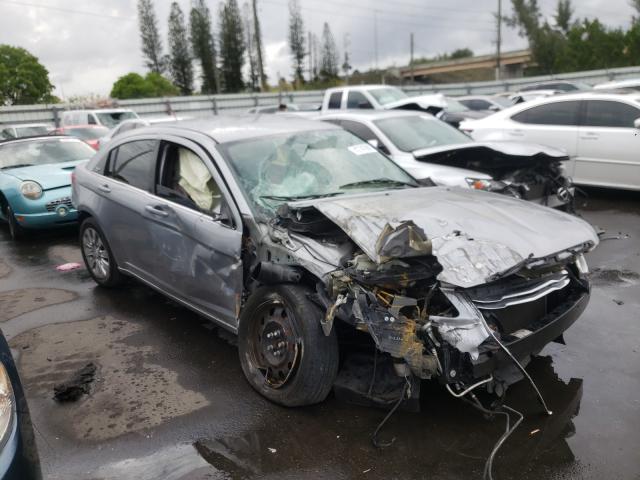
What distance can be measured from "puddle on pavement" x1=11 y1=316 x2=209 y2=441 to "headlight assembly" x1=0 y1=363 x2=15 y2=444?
49.9 inches

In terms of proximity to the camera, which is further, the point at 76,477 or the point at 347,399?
the point at 347,399

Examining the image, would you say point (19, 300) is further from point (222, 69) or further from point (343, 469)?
point (222, 69)

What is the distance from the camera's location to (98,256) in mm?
5543

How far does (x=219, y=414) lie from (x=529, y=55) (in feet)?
238

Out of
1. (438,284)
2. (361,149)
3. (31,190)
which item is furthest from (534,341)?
(31,190)

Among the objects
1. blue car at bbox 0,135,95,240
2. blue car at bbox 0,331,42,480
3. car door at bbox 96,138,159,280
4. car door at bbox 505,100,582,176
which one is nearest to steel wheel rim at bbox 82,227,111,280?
car door at bbox 96,138,159,280

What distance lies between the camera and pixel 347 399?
10.6ft

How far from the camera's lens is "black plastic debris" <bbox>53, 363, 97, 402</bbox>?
3635 millimetres

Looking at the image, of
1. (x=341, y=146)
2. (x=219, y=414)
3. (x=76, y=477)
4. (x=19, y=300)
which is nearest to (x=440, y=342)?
(x=219, y=414)

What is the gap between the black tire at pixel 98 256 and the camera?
17.4ft

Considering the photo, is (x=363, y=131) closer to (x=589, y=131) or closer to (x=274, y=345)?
(x=589, y=131)

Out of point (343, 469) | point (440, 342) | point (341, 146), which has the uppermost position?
point (341, 146)

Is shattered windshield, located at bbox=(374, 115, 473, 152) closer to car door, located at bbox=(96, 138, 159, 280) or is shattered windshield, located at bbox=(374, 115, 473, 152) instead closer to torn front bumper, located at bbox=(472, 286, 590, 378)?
car door, located at bbox=(96, 138, 159, 280)

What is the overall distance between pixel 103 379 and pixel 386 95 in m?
12.3
